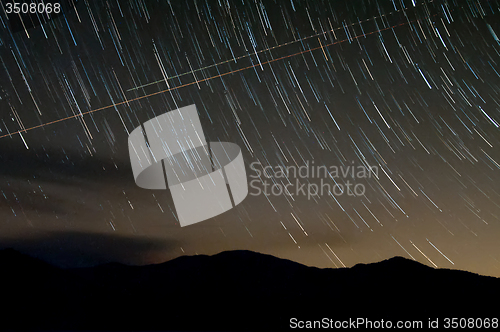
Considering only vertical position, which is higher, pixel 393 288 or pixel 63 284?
pixel 63 284

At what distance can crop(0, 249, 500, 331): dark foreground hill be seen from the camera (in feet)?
30.1

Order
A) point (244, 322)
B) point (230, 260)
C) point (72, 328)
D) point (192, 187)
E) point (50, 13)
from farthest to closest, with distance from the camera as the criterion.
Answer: point (230, 260), point (244, 322), point (72, 328), point (192, 187), point (50, 13)

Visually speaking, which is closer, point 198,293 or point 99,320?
point 99,320

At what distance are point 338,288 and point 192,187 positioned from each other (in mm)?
9069

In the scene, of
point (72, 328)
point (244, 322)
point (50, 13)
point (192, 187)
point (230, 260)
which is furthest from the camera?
point (230, 260)

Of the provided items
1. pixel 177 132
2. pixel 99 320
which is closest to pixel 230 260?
pixel 99 320

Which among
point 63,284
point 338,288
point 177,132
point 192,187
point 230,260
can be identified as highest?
point 177,132

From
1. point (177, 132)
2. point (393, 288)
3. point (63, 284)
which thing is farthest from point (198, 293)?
point (177, 132)

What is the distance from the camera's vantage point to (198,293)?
11.9 meters

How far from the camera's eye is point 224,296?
11172 millimetres

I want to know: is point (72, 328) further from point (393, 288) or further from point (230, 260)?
point (393, 288)

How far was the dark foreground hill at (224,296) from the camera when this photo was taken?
916 cm

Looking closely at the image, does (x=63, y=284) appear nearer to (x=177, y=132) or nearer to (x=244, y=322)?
(x=244, y=322)

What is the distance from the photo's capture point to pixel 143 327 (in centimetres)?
944
